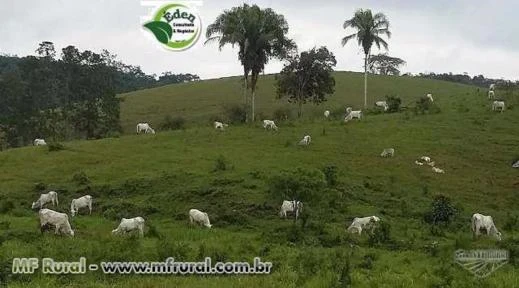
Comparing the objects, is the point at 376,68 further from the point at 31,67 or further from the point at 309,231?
the point at 309,231

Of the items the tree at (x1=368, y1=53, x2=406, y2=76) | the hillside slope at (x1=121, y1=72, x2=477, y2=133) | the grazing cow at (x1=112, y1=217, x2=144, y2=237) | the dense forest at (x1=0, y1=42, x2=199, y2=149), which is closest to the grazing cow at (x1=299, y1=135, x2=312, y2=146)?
the grazing cow at (x1=112, y1=217, x2=144, y2=237)

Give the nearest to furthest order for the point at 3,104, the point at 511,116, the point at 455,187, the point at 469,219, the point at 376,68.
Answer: the point at 469,219
the point at 455,187
the point at 511,116
the point at 3,104
the point at 376,68

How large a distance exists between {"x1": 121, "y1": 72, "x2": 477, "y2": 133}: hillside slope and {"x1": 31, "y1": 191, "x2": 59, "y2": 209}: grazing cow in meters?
48.7

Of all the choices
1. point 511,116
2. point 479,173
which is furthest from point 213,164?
point 511,116

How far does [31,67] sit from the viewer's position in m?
88.2

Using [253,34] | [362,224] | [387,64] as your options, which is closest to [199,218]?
[362,224]

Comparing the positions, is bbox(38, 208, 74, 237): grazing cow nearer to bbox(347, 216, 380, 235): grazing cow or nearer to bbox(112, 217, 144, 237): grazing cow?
bbox(112, 217, 144, 237): grazing cow

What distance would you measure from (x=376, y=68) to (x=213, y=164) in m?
105

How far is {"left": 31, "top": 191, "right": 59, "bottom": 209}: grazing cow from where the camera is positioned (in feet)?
90.7

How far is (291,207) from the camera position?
997 inches

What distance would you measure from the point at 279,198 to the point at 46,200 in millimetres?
10722

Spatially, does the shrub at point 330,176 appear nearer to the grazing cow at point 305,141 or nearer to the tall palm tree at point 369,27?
the grazing cow at point 305,141

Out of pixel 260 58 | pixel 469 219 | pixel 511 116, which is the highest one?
pixel 260 58

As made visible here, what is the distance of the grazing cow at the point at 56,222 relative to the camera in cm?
2036
